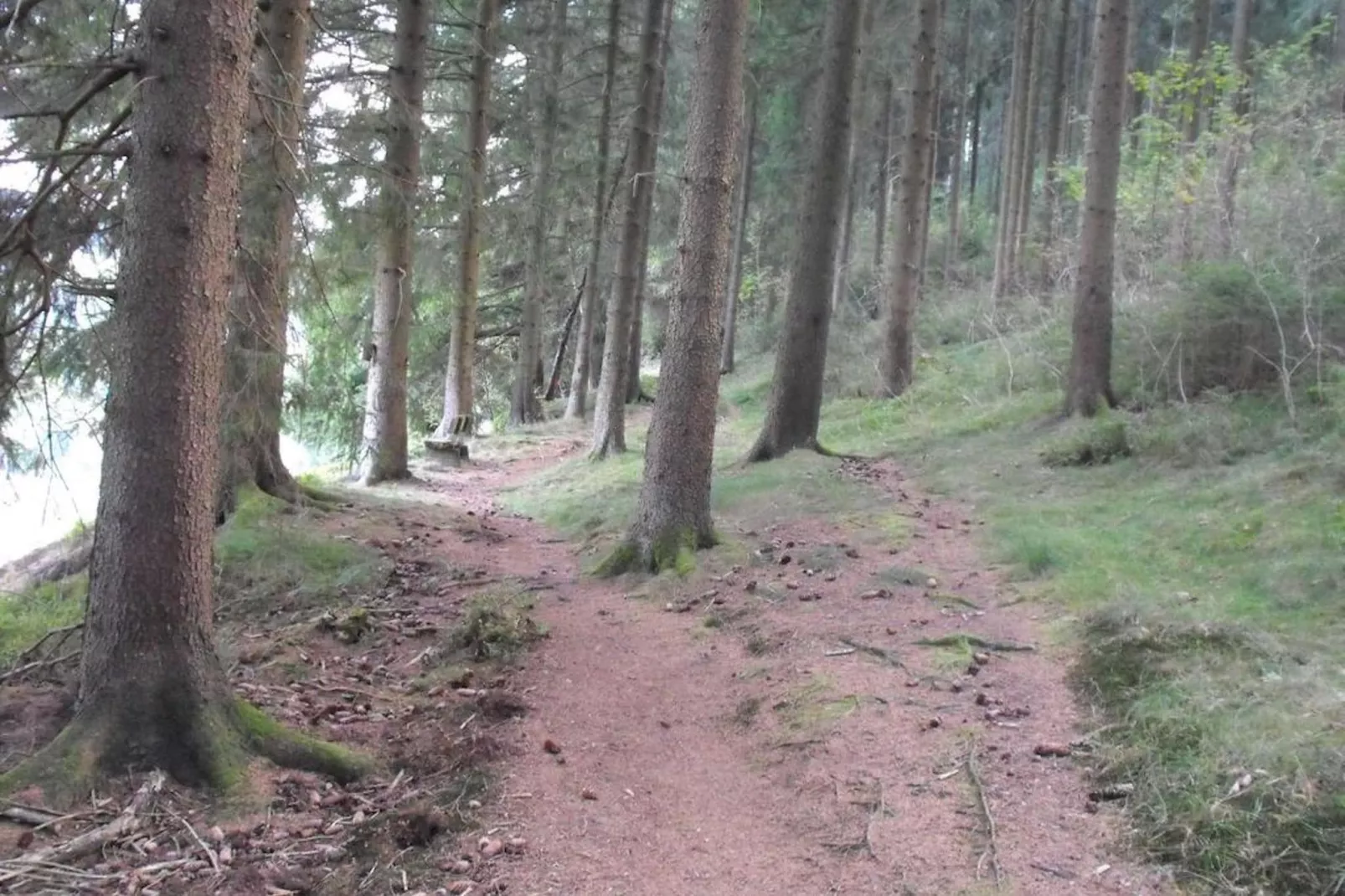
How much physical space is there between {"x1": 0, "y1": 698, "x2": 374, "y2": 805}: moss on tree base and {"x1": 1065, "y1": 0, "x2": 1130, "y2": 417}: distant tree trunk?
9.93 m

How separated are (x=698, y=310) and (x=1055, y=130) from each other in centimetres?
2284

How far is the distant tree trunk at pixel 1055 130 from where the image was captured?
23531mm

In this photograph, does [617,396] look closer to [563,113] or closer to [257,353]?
[563,113]

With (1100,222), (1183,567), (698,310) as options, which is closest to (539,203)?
(1100,222)

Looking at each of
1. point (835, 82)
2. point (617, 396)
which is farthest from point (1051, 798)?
point (617, 396)

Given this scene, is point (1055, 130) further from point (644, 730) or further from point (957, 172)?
point (644, 730)

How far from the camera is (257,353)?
24.1ft

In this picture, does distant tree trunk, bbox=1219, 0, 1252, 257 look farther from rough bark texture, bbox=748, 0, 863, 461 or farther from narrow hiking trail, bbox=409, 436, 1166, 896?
narrow hiking trail, bbox=409, 436, 1166, 896

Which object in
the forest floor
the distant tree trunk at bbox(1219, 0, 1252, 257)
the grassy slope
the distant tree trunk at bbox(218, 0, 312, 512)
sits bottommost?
the forest floor

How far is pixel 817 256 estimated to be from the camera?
12.0 m

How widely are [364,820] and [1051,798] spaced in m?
3.01

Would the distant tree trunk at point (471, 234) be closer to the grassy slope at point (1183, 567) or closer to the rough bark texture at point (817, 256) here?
the grassy slope at point (1183, 567)

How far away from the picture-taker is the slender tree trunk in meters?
23.3

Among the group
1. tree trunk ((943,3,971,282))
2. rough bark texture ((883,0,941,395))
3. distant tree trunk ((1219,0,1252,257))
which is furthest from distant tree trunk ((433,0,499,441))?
tree trunk ((943,3,971,282))
